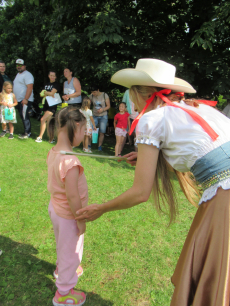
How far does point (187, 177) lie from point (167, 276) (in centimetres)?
131

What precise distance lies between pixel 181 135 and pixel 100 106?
19.2ft

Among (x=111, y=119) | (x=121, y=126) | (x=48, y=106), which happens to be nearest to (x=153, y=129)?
(x=121, y=126)

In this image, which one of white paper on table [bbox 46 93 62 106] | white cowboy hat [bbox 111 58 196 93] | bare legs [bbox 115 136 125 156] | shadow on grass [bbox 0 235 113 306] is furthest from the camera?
white paper on table [bbox 46 93 62 106]

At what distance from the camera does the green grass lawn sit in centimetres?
235

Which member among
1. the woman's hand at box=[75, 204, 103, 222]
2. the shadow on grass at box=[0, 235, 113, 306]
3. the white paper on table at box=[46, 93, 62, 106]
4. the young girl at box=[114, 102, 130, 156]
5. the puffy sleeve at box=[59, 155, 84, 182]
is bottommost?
the shadow on grass at box=[0, 235, 113, 306]

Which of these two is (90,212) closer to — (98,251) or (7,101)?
(98,251)

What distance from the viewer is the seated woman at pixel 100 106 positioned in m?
7.00

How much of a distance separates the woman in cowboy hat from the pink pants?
0.64 metres

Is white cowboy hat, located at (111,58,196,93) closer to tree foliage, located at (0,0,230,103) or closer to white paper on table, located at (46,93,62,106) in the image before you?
tree foliage, located at (0,0,230,103)

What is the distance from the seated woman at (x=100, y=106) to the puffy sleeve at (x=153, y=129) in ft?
18.7

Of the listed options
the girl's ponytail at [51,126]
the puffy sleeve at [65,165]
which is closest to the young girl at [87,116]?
the girl's ponytail at [51,126]

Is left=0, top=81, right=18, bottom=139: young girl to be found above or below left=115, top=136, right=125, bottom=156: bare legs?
above

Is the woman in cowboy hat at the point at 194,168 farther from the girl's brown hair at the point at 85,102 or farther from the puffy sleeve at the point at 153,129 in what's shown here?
the girl's brown hair at the point at 85,102

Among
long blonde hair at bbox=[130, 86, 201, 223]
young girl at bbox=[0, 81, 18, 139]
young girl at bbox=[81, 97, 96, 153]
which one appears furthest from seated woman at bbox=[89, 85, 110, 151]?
long blonde hair at bbox=[130, 86, 201, 223]
